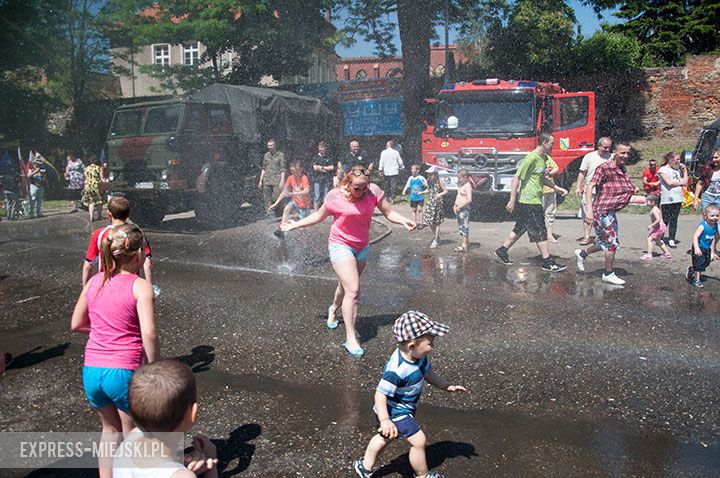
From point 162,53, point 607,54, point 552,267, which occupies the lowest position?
point 552,267

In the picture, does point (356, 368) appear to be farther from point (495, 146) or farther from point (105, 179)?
point (105, 179)

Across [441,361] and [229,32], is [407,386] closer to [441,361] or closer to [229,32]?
[441,361]

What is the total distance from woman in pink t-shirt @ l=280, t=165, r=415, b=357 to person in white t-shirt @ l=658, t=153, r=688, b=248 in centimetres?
587

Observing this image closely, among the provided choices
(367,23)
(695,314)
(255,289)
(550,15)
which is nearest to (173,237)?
(255,289)

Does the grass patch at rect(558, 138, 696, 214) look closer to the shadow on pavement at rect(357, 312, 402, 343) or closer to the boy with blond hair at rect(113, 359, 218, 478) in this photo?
the shadow on pavement at rect(357, 312, 402, 343)

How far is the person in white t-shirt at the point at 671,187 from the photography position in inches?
376

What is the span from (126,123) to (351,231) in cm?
963

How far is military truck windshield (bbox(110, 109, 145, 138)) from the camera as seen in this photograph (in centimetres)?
1327

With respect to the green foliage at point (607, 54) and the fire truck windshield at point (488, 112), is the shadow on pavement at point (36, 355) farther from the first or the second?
the green foliage at point (607, 54)

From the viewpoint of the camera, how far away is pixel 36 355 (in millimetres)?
5605

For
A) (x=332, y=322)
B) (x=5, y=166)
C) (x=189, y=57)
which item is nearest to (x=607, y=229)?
(x=332, y=322)

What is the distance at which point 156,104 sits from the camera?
43.4ft

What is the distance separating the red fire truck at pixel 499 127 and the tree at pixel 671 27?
46.8ft

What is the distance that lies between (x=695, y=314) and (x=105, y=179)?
12367mm
